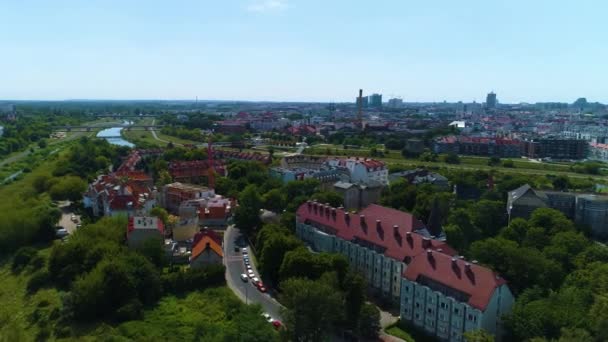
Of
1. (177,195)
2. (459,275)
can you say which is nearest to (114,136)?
(177,195)

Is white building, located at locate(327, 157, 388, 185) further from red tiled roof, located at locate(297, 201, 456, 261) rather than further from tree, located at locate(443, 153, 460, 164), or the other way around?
red tiled roof, located at locate(297, 201, 456, 261)

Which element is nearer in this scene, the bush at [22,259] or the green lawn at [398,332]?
the green lawn at [398,332]

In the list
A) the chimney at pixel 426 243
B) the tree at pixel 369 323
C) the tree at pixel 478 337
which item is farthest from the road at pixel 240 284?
the tree at pixel 478 337

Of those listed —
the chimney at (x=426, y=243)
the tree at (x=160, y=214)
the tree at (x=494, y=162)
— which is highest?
the tree at (x=494, y=162)

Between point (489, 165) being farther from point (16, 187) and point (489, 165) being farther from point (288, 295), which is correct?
point (16, 187)

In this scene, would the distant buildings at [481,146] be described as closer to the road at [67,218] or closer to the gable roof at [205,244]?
the road at [67,218]

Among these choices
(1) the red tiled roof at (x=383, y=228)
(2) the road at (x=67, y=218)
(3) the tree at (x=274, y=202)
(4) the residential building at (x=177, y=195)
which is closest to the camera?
(1) the red tiled roof at (x=383, y=228)

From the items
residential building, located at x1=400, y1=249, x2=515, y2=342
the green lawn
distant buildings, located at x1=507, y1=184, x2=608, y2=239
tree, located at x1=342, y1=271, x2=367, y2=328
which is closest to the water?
distant buildings, located at x1=507, y1=184, x2=608, y2=239

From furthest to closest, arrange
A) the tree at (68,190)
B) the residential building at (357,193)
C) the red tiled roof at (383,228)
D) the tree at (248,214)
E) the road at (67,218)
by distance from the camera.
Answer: the tree at (68,190)
the residential building at (357,193)
the road at (67,218)
the tree at (248,214)
the red tiled roof at (383,228)
